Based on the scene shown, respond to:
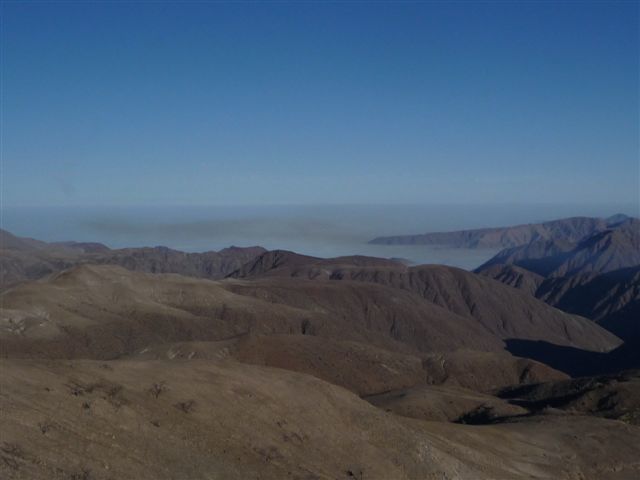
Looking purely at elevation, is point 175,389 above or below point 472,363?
above

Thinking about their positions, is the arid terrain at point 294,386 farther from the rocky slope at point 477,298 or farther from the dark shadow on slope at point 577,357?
the rocky slope at point 477,298

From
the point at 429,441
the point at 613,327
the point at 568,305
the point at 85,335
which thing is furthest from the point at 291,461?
the point at 568,305

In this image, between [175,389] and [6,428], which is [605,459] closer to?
[175,389]

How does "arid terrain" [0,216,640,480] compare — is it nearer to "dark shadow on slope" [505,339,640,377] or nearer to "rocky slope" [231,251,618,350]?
"dark shadow on slope" [505,339,640,377]

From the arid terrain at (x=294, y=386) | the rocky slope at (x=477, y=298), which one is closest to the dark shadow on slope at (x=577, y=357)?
the arid terrain at (x=294, y=386)

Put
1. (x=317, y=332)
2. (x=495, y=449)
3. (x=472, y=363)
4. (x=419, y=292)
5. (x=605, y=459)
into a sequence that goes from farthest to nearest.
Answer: (x=419, y=292), (x=317, y=332), (x=472, y=363), (x=605, y=459), (x=495, y=449)

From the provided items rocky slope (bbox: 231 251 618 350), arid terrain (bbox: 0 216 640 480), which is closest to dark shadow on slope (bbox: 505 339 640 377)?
arid terrain (bbox: 0 216 640 480)

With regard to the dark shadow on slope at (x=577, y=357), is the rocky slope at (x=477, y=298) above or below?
above
